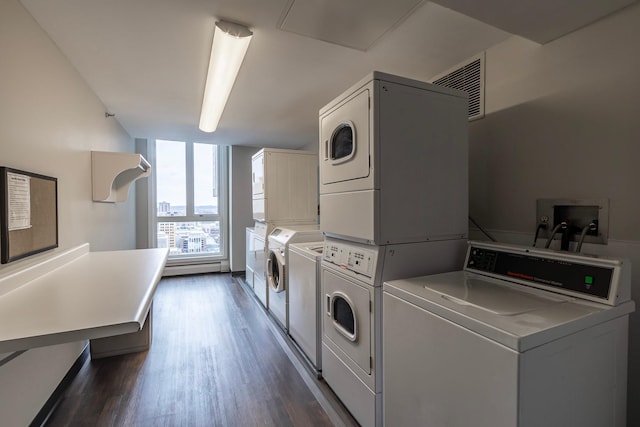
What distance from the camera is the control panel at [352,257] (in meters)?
1.60

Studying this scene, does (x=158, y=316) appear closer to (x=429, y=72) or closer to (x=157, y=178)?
(x=157, y=178)

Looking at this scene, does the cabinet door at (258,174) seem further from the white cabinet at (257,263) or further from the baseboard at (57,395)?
the baseboard at (57,395)

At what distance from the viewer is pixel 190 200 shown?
546cm

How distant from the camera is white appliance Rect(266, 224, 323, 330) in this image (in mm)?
2965

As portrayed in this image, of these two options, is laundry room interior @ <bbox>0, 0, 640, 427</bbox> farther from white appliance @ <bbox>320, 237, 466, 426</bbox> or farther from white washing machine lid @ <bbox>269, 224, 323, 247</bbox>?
white washing machine lid @ <bbox>269, 224, 323, 247</bbox>

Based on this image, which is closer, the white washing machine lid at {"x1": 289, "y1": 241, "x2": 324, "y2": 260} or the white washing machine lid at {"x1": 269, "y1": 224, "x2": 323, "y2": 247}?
the white washing machine lid at {"x1": 289, "y1": 241, "x2": 324, "y2": 260}

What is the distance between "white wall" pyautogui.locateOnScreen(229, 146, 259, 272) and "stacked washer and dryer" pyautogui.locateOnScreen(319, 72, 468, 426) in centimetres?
376

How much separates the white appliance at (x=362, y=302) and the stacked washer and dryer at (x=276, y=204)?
4.46 feet

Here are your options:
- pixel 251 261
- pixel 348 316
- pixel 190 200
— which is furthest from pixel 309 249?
pixel 190 200

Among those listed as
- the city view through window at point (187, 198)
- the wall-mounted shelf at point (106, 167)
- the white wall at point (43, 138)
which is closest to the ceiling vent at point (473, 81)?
the white wall at point (43, 138)

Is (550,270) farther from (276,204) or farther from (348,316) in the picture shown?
(276,204)

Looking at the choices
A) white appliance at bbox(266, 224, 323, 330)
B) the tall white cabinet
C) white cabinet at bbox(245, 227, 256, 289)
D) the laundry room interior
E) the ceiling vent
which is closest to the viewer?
the laundry room interior

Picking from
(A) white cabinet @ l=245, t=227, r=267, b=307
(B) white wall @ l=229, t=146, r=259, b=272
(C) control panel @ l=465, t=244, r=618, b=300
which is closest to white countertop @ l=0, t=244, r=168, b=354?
(C) control panel @ l=465, t=244, r=618, b=300

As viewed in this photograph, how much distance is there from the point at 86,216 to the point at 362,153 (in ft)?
8.35
